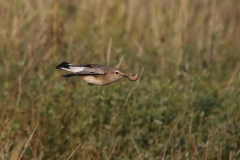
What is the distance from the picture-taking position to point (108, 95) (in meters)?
4.14

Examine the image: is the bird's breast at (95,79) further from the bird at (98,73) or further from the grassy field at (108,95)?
the grassy field at (108,95)

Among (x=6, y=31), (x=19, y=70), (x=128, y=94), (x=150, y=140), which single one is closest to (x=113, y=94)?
(x=128, y=94)

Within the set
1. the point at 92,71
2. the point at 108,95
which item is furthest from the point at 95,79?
the point at 108,95

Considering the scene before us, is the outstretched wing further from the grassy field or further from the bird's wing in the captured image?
the grassy field

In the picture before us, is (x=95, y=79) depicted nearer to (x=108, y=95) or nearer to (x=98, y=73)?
(x=98, y=73)

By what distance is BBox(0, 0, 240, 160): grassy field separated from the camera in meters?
3.98

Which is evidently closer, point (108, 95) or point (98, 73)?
point (98, 73)

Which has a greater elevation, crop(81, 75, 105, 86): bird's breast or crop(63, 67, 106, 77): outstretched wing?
crop(63, 67, 106, 77): outstretched wing

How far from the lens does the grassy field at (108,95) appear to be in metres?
3.98

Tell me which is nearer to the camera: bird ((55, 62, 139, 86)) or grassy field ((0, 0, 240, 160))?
bird ((55, 62, 139, 86))

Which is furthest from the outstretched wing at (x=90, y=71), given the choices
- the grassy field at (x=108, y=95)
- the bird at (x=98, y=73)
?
the grassy field at (x=108, y=95)

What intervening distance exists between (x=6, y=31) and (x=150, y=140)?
241cm

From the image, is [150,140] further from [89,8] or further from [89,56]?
[89,8]

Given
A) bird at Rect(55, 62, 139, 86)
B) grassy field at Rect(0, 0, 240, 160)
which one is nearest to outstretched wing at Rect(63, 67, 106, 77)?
bird at Rect(55, 62, 139, 86)
